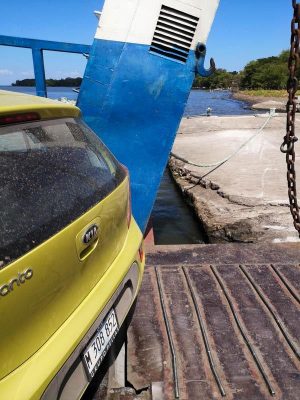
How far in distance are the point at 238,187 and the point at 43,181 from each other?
7090 mm

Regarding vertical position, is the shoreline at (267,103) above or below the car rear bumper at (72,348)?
below

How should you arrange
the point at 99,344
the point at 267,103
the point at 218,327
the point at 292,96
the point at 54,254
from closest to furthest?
the point at 54,254, the point at 99,344, the point at 218,327, the point at 292,96, the point at 267,103

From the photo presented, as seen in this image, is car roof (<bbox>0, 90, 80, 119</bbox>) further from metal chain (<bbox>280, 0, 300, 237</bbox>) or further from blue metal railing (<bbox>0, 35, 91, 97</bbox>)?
blue metal railing (<bbox>0, 35, 91, 97</bbox>)

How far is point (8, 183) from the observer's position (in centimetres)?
143

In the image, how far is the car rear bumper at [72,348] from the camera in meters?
1.31

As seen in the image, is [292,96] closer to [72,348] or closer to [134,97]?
[134,97]

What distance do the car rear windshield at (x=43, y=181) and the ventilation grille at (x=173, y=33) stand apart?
265 centimetres

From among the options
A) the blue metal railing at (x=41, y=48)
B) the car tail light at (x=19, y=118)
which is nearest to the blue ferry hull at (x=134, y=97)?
the blue metal railing at (x=41, y=48)

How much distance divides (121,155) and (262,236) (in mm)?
3065

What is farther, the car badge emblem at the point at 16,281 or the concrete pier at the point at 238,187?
the concrete pier at the point at 238,187

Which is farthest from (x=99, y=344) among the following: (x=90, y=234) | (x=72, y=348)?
(x=90, y=234)

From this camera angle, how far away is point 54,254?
58.5 inches

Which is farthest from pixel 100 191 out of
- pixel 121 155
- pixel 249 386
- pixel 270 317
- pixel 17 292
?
pixel 121 155

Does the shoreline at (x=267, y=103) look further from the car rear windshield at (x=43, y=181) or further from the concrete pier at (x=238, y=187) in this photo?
the car rear windshield at (x=43, y=181)
